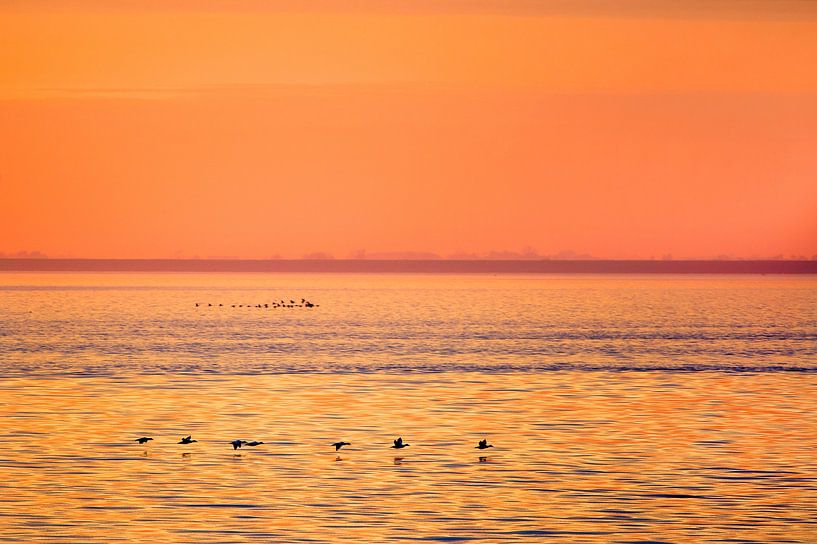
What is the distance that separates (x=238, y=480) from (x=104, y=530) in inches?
253

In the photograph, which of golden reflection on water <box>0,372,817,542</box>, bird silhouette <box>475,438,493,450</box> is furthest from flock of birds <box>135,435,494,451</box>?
golden reflection on water <box>0,372,817,542</box>

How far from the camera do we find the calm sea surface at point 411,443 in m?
28.8

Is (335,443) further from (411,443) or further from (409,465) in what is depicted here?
(409,465)

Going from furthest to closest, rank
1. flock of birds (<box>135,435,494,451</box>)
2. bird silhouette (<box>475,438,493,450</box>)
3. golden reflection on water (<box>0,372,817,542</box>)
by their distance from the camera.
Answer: bird silhouette (<box>475,438,493,450</box>)
flock of birds (<box>135,435,494,451</box>)
golden reflection on water (<box>0,372,817,542</box>)

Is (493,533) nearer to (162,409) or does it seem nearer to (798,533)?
(798,533)

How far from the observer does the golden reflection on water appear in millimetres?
28422

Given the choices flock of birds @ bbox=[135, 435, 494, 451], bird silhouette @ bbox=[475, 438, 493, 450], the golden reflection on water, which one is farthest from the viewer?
bird silhouette @ bbox=[475, 438, 493, 450]

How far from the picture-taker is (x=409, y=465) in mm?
36594

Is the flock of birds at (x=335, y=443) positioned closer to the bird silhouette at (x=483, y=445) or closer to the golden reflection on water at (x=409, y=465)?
the bird silhouette at (x=483, y=445)

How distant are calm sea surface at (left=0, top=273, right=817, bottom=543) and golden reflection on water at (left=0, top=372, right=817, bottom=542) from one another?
0.35 ft

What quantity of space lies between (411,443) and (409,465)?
453 centimetres

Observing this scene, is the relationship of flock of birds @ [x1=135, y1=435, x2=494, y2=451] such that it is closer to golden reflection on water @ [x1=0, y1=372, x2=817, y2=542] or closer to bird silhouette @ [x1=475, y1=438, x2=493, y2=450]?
bird silhouette @ [x1=475, y1=438, x2=493, y2=450]

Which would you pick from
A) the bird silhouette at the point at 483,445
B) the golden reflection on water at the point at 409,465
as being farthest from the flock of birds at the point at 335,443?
the golden reflection on water at the point at 409,465

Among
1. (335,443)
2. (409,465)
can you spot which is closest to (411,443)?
(335,443)
